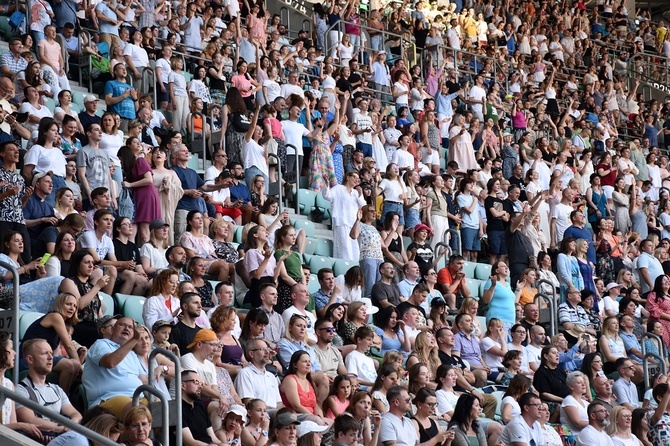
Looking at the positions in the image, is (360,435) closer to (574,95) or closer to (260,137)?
(260,137)

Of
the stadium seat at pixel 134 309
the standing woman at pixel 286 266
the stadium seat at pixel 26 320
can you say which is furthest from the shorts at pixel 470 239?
the stadium seat at pixel 26 320

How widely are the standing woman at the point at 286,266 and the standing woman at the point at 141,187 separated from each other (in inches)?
44.1

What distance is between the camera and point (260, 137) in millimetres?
14664

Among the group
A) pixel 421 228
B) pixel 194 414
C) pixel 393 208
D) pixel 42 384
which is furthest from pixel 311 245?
pixel 42 384

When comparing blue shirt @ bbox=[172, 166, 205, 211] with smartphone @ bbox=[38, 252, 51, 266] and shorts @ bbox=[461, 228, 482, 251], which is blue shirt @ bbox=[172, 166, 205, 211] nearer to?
smartphone @ bbox=[38, 252, 51, 266]

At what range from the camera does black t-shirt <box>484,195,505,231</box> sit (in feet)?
51.9

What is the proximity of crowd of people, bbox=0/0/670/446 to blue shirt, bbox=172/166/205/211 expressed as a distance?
0.03 meters

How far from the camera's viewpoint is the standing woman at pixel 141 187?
12.0 metres

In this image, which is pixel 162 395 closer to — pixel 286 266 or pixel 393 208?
pixel 286 266

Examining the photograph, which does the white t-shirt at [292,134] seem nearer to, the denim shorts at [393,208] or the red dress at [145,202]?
the denim shorts at [393,208]

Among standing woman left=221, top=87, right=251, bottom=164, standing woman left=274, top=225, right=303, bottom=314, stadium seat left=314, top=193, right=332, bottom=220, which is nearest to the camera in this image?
standing woman left=274, top=225, right=303, bottom=314

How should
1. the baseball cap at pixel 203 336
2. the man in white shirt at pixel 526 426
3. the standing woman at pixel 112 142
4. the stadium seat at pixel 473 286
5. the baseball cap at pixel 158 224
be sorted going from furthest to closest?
the stadium seat at pixel 473 286 → the standing woman at pixel 112 142 → the baseball cap at pixel 158 224 → the man in white shirt at pixel 526 426 → the baseball cap at pixel 203 336

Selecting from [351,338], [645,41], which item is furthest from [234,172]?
[645,41]

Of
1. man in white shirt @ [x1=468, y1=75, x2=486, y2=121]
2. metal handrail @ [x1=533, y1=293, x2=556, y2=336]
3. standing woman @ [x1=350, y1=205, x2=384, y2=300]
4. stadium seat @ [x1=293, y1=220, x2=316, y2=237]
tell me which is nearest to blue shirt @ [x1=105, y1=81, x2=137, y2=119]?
stadium seat @ [x1=293, y1=220, x2=316, y2=237]
